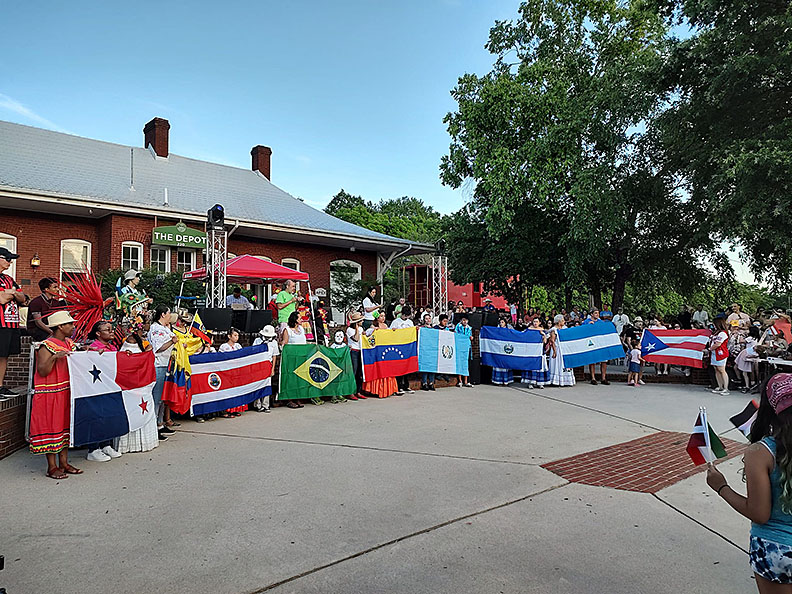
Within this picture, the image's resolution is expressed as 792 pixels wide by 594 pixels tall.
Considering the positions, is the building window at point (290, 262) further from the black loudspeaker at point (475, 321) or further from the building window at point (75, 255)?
the black loudspeaker at point (475, 321)

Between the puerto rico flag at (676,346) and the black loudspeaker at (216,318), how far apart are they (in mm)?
10029

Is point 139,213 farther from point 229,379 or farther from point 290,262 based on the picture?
point 229,379

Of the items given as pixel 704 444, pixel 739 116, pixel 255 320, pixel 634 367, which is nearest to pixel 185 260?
pixel 255 320

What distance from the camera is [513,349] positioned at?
12898mm

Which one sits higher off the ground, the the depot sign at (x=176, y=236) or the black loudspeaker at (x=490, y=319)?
the the depot sign at (x=176, y=236)

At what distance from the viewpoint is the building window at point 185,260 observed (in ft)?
61.1

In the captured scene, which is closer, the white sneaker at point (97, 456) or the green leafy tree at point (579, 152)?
the white sneaker at point (97, 456)

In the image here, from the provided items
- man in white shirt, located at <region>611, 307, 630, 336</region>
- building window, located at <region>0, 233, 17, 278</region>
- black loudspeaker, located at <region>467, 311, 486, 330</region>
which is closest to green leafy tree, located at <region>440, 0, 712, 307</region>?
man in white shirt, located at <region>611, 307, 630, 336</region>

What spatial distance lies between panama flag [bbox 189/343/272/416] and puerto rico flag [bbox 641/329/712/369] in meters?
9.50

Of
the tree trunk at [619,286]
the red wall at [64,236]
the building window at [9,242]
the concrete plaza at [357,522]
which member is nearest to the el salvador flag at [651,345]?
the concrete plaza at [357,522]

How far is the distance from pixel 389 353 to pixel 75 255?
11793 mm

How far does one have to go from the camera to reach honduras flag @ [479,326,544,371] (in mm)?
12797

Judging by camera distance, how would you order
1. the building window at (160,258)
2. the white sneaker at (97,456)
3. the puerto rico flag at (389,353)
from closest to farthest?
the white sneaker at (97,456), the puerto rico flag at (389,353), the building window at (160,258)

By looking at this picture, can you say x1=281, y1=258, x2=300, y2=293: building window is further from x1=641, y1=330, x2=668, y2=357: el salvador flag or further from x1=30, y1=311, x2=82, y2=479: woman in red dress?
x1=30, y1=311, x2=82, y2=479: woman in red dress
